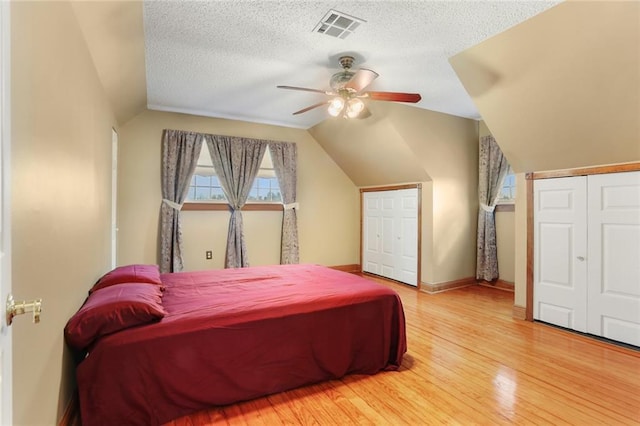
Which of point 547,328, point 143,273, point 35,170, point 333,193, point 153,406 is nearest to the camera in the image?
point 35,170

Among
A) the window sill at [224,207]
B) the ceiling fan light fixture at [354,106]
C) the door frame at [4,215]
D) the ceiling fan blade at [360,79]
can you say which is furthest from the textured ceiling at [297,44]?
the door frame at [4,215]

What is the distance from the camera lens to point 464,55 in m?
2.79

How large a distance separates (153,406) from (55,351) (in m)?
0.60

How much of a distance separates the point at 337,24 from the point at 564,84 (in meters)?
1.88

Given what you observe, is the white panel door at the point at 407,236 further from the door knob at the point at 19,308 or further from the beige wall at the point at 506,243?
the door knob at the point at 19,308

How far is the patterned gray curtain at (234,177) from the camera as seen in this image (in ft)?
15.8

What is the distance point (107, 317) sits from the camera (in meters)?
1.81

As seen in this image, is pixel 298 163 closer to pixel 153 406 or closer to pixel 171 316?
pixel 171 316

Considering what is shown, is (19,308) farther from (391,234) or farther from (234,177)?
(391,234)

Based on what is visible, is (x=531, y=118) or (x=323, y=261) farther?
(x=323, y=261)

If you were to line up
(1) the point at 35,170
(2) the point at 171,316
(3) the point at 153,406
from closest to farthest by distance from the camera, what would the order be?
(1) the point at 35,170 < (3) the point at 153,406 < (2) the point at 171,316

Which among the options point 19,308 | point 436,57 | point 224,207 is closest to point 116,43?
point 19,308

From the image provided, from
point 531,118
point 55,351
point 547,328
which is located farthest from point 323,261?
point 55,351

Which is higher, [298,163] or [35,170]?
[298,163]
